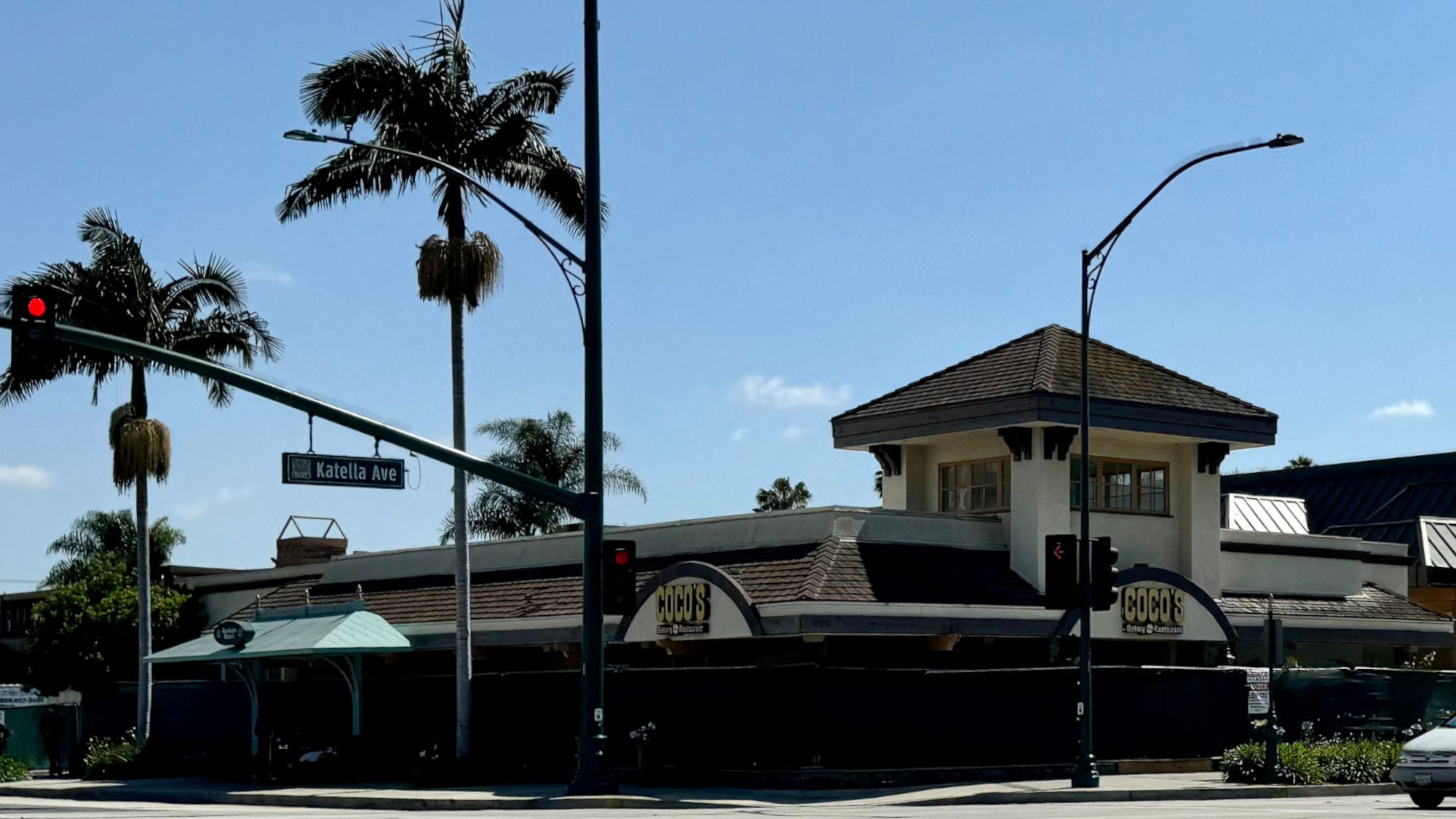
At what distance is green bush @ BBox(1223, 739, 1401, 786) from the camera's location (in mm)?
29281

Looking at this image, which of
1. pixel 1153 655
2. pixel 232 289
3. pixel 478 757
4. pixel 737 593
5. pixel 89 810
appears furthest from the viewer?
pixel 232 289

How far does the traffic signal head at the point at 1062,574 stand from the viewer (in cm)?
2750

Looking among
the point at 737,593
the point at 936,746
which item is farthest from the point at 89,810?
the point at 936,746

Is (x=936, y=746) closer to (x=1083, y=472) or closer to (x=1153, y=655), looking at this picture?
(x=1083, y=472)

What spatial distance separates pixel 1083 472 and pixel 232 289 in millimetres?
21849

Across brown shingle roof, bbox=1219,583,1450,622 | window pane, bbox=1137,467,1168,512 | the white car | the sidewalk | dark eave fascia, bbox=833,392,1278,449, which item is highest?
dark eave fascia, bbox=833,392,1278,449

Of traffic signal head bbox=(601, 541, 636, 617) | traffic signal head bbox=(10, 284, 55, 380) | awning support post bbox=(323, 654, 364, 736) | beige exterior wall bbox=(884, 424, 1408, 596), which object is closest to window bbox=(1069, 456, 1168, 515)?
beige exterior wall bbox=(884, 424, 1408, 596)

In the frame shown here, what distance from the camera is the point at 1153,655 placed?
3494 centimetres

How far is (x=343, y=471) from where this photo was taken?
25.0 meters

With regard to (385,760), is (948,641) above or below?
above

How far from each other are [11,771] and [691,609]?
17681 mm

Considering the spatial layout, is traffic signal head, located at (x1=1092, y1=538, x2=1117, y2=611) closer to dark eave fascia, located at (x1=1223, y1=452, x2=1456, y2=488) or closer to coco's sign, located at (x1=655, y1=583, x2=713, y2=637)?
coco's sign, located at (x1=655, y1=583, x2=713, y2=637)

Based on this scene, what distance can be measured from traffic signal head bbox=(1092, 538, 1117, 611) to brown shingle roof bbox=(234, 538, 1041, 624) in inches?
133

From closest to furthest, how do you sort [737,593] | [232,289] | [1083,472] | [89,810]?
[89,810], [1083,472], [737,593], [232,289]
